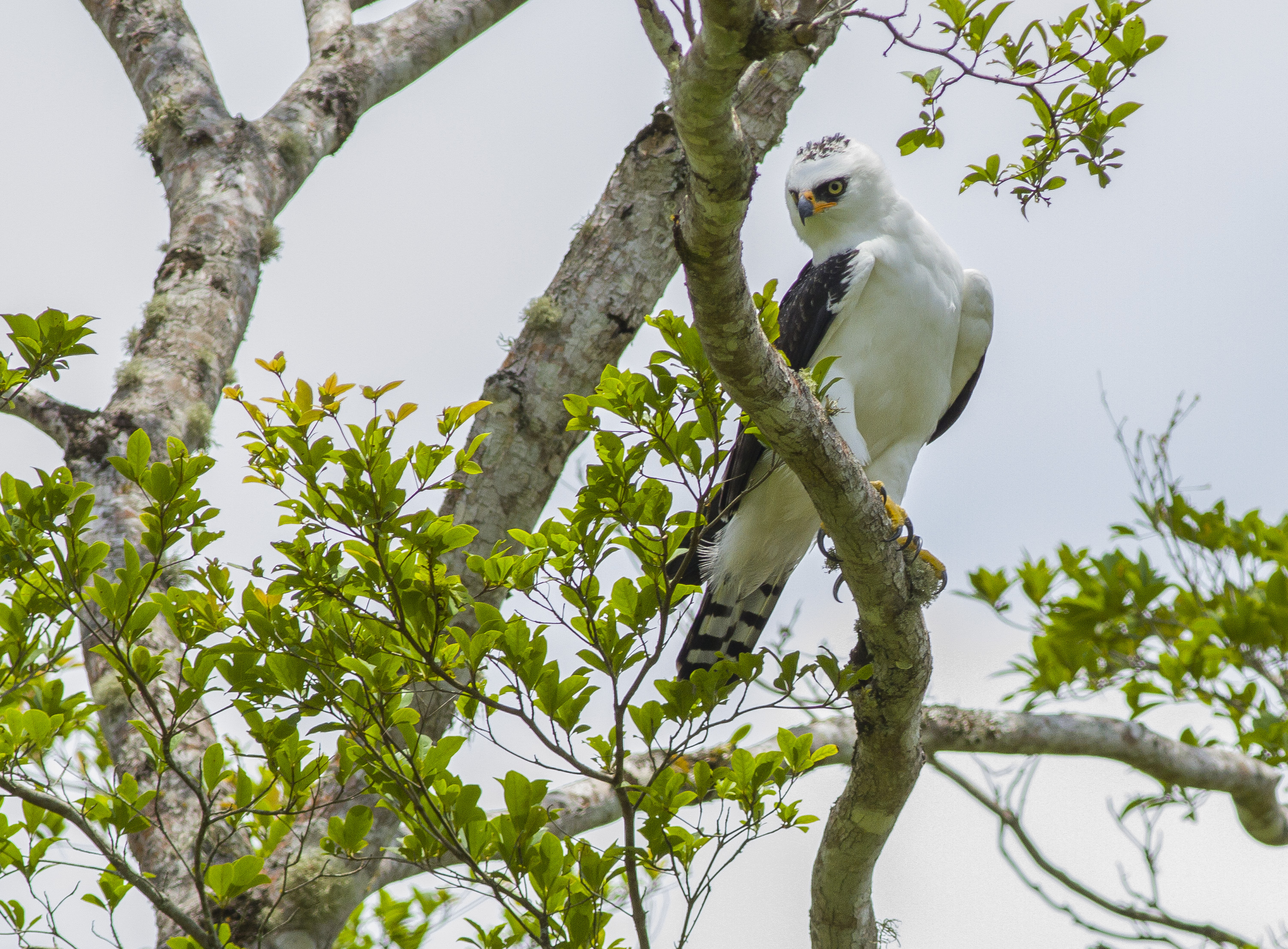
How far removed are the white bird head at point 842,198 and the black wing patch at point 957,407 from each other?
839 millimetres

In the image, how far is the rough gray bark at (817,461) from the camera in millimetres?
1561

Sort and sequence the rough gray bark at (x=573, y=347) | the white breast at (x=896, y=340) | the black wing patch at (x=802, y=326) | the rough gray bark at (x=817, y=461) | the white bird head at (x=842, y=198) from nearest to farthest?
the rough gray bark at (x=817, y=461)
the rough gray bark at (x=573, y=347)
the black wing patch at (x=802, y=326)
the white breast at (x=896, y=340)
the white bird head at (x=842, y=198)

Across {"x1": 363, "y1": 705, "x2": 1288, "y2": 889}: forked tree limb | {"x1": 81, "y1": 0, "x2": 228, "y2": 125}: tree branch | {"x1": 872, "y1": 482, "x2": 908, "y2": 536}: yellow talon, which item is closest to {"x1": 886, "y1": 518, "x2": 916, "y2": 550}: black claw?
{"x1": 872, "y1": 482, "x2": 908, "y2": 536}: yellow talon

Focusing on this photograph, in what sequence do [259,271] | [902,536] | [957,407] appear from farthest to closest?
[957,407] → [259,271] → [902,536]

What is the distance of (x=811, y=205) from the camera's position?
169 inches

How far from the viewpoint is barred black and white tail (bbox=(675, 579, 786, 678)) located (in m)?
3.91

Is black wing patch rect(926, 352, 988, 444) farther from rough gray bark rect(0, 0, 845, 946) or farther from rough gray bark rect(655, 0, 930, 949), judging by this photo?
rough gray bark rect(655, 0, 930, 949)

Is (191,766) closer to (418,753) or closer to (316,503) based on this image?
(418,753)

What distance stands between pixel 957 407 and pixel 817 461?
2.75 meters

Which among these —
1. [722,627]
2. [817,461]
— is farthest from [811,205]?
[817,461]

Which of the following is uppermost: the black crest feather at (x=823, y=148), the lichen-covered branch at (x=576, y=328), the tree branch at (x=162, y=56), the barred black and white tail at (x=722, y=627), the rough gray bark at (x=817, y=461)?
the black crest feather at (x=823, y=148)

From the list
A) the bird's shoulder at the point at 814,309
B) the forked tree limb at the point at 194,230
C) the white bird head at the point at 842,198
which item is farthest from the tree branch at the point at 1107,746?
the forked tree limb at the point at 194,230

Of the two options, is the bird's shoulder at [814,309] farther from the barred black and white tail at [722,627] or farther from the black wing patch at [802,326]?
the barred black and white tail at [722,627]

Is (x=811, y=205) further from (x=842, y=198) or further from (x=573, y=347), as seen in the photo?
(x=573, y=347)
